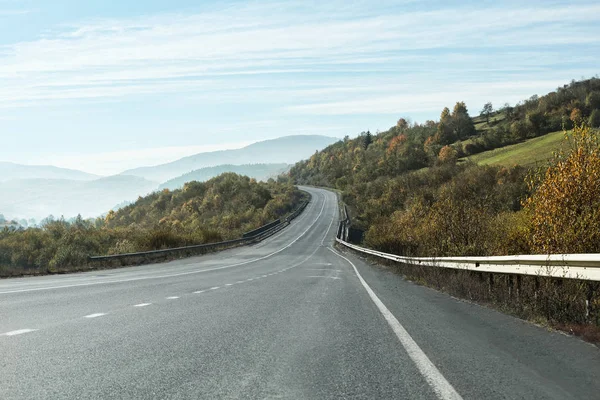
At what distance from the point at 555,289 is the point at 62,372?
7719 millimetres

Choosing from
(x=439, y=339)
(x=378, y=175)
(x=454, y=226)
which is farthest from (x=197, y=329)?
(x=378, y=175)

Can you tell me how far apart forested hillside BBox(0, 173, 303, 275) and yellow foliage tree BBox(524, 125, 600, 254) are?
19733 millimetres

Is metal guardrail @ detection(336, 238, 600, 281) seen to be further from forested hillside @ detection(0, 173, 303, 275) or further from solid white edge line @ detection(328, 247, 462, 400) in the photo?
forested hillside @ detection(0, 173, 303, 275)

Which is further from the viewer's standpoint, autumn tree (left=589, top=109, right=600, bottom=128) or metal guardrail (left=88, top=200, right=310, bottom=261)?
autumn tree (left=589, top=109, right=600, bottom=128)

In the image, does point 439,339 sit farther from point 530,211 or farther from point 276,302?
point 530,211

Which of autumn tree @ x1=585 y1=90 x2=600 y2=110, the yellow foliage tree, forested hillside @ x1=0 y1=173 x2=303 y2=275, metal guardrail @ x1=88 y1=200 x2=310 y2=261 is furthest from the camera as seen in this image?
autumn tree @ x1=585 y1=90 x2=600 y2=110

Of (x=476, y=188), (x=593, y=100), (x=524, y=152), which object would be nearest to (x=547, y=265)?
(x=476, y=188)

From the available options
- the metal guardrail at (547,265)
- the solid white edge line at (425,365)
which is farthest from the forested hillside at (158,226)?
the solid white edge line at (425,365)

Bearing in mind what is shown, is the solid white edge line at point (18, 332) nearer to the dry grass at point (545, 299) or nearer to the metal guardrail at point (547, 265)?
the dry grass at point (545, 299)

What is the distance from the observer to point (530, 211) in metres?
14.8

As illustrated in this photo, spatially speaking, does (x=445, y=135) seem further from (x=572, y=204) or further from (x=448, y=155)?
(x=572, y=204)

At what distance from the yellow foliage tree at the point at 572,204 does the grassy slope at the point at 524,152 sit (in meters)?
85.0

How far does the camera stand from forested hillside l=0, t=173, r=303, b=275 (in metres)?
37.7

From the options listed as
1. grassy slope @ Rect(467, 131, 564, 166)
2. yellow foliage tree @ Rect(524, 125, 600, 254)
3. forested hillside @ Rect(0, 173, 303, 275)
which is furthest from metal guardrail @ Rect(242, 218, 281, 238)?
yellow foliage tree @ Rect(524, 125, 600, 254)
